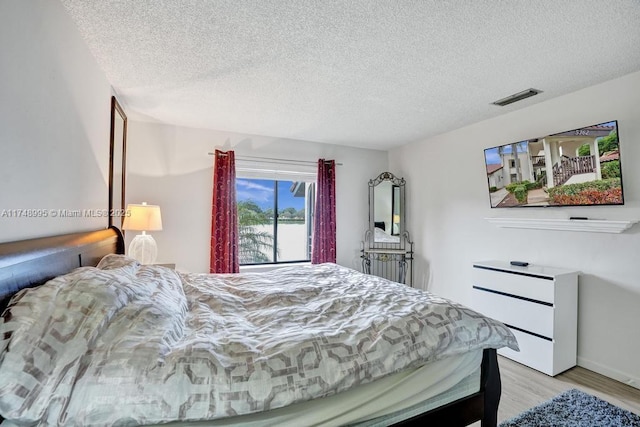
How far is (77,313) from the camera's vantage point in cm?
106

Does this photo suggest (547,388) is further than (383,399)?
Yes

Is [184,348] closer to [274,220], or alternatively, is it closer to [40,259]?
[40,259]

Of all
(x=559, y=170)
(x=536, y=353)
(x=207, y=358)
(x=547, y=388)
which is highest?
(x=559, y=170)

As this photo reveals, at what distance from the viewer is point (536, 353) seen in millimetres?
2645

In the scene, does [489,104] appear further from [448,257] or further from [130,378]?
[130,378]

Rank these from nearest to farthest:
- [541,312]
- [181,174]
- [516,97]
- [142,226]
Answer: [541,312]
[516,97]
[142,226]
[181,174]

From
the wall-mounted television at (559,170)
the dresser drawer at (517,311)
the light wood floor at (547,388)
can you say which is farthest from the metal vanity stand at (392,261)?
the light wood floor at (547,388)

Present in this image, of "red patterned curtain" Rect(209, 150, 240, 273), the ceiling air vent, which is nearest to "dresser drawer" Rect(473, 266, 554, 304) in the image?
the ceiling air vent

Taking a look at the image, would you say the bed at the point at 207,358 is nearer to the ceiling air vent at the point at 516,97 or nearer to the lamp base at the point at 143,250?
the lamp base at the point at 143,250

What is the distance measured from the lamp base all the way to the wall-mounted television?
3695mm

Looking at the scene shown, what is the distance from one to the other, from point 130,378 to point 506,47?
268 centimetres

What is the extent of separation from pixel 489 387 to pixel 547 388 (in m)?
1.23

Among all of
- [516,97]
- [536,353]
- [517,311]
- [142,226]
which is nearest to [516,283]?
[517,311]

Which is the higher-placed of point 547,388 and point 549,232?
point 549,232
